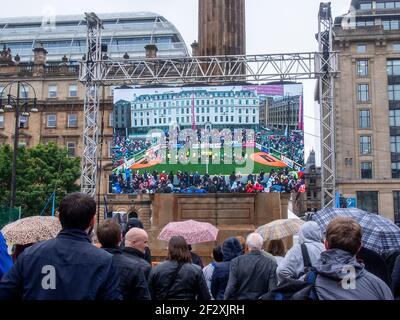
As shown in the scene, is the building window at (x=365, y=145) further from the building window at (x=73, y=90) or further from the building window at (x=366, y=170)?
the building window at (x=73, y=90)

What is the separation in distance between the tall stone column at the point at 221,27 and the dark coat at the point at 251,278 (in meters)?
20.4

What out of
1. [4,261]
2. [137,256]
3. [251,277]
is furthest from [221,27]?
Answer: [4,261]

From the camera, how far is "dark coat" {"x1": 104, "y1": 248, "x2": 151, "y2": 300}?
379 cm

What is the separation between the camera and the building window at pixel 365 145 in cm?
4925

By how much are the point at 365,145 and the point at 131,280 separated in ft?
158

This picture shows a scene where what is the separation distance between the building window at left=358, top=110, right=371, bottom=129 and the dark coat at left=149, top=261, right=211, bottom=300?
47.9 metres

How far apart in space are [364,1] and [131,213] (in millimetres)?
36527

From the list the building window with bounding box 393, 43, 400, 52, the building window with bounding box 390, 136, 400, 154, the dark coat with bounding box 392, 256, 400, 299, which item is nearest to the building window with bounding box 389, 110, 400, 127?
the building window with bounding box 390, 136, 400, 154

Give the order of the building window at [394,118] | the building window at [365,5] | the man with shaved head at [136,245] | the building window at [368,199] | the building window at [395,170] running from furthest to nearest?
the building window at [365,5] < the building window at [394,118] < the building window at [395,170] < the building window at [368,199] < the man with shaved head at [136,245]

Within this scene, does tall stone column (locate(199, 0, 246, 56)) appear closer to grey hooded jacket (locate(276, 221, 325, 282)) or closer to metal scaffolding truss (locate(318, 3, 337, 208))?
metal scaffolding truss (locate(318, 3, 337, 208))

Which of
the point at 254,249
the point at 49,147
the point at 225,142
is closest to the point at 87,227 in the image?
the point at 254,249

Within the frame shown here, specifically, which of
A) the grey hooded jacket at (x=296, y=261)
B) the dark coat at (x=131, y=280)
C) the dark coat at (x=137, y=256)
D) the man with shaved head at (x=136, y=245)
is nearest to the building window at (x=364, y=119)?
the grey hooded jacket at (x=296, y=261)

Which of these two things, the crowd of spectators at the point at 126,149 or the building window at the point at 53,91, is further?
the building window at the point at 53,91
